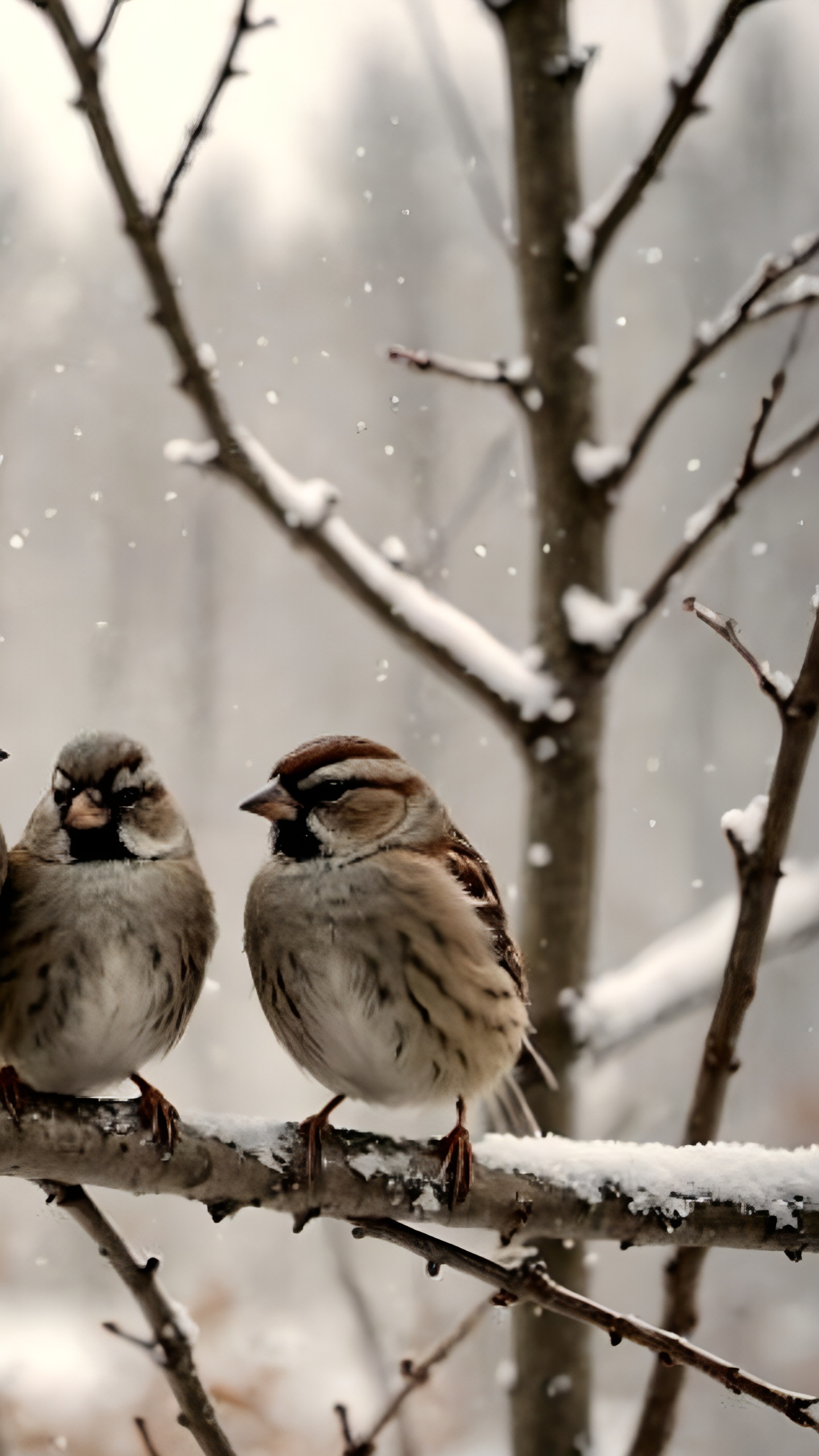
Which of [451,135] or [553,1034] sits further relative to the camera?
[451,135]

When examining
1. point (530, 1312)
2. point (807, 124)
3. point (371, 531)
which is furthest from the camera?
point (807, 124)

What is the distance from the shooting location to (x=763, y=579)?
10.3 feet

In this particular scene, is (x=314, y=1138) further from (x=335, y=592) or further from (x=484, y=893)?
(x=335, y=592)

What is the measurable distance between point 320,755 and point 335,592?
1.61m

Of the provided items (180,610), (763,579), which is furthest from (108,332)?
(763,579)

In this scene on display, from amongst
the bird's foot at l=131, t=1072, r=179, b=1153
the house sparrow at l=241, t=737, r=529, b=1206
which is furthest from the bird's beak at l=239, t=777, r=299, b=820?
the bird's foot at l=131, t=1072, r=179, b=1153

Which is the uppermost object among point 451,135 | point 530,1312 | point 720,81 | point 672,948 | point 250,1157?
point 720,81

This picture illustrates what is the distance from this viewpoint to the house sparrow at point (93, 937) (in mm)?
1223

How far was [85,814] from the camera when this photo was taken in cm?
122

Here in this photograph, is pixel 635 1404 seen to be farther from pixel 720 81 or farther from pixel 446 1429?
pixel 720 81

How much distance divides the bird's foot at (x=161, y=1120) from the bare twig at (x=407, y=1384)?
1.51ft

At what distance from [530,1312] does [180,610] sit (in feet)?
6.37

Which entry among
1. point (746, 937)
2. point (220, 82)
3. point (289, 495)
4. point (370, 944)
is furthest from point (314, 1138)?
point (220, 82)

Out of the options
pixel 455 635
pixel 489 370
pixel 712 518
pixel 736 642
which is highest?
pixel 489 370
